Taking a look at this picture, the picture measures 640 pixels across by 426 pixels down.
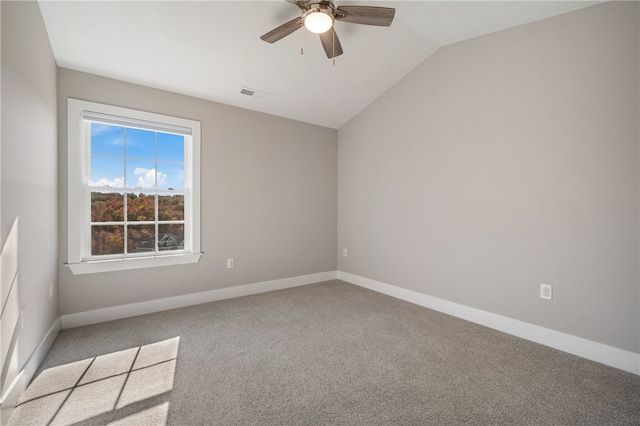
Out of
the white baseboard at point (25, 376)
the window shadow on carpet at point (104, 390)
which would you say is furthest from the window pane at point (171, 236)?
the window shadow on carpet at point (104, 390)

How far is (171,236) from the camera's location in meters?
3.44

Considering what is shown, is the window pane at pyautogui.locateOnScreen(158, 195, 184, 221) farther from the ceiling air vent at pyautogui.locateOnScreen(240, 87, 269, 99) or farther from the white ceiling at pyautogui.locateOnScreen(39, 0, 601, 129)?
the ceiling air vent at pyautogui.locateOnScreen(240, 87, 269, 99)

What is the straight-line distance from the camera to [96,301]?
2.95 m

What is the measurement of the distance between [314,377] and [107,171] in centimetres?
283

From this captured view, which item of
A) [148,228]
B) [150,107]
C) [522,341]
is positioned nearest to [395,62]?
[150,107]

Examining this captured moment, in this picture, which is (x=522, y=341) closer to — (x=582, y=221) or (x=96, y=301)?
(x=582, y=221)

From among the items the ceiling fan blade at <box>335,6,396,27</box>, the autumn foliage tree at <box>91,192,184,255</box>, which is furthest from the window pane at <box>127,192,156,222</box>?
the ceiling fan blade at <box>335,6,396,27</box>

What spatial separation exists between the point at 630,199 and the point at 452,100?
1743 mm

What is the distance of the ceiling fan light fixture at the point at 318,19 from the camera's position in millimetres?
2014

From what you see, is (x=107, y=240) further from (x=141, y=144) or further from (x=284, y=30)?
(x=284, y=30)

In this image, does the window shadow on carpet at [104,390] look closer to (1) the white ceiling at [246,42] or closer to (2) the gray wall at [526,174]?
(1) the white ceiling at [246,42]

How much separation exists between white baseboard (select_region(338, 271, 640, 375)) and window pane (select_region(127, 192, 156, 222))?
303 centimetres

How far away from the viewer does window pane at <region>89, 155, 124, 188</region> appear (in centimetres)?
301

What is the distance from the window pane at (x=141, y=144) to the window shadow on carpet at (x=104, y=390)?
77.7 inches
